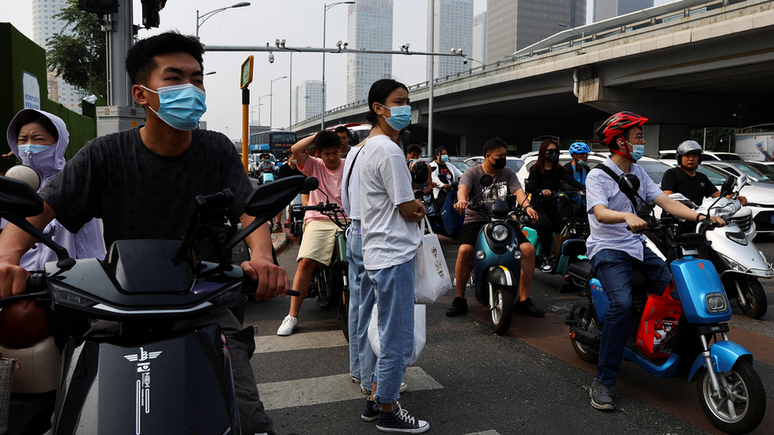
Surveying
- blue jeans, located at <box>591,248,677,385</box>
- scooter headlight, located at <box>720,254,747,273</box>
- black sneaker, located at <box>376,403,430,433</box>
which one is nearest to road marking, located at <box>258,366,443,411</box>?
black sneaker, located at <box>376,403,430,433</box>

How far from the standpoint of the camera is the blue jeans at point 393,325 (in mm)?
3287

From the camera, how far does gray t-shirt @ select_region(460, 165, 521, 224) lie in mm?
5906

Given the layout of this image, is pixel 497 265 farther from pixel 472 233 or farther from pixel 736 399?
pixel 736 399

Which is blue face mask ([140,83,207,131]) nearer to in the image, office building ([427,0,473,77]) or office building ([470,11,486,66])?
office building ([427,0,473,77])

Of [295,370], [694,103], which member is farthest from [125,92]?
[694,103]

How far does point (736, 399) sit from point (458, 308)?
3.11 m

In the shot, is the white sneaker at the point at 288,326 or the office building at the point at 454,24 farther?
the office building at the point at 454,24

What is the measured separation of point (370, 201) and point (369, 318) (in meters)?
0.81

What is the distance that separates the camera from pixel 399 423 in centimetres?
336

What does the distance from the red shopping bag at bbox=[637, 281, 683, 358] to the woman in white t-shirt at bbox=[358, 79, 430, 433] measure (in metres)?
1.53

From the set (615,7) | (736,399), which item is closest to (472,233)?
(736,399)

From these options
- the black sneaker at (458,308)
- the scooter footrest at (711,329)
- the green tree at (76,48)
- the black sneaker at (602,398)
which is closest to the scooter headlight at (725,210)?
the scooter footrest at (711,329)

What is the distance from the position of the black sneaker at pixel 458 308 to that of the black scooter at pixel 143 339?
461 cm

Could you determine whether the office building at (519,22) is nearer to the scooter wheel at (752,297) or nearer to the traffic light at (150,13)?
the traffic light at (150,13)
